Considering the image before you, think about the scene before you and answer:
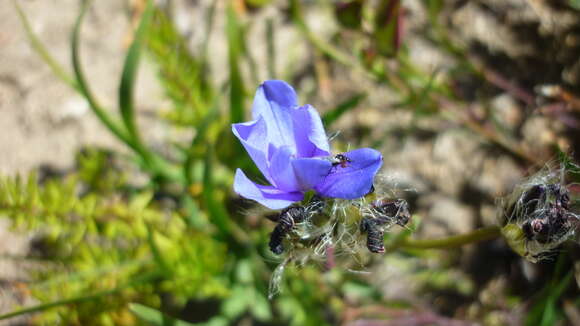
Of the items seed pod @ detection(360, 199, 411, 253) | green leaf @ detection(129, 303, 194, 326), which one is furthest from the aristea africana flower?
green leaf @ detection(129, 303, 194, 326)

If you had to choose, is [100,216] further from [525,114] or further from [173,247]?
[525,114]

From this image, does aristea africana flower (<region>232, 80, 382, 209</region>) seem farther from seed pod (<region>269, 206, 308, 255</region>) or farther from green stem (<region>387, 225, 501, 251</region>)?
green stem (<region>387, 225, 501, 251</region>)

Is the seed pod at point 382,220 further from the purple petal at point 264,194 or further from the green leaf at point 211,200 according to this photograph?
the green leaf at point 211,200

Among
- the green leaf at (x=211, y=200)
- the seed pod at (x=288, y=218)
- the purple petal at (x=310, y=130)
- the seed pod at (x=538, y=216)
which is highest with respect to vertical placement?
the purple petal at (x=310, y=130)

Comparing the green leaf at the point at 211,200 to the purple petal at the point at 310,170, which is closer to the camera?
the purple petal at the point at 310,170

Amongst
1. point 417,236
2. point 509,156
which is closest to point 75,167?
point 417,236

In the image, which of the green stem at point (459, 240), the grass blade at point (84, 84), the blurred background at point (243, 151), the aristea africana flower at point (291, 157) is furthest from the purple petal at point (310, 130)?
the grass blade at point (84, 84)

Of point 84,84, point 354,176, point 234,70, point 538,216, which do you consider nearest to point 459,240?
point 538,216
